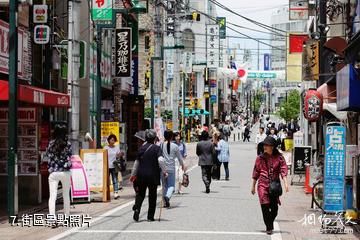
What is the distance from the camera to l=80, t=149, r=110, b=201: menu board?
17.3m

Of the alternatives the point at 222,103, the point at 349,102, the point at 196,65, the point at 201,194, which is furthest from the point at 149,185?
the point at 222,103

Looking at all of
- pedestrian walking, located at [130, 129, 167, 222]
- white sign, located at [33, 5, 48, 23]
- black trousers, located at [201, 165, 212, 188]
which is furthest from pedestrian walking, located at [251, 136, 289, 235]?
white sign, located at [33, 5, 48, 23]

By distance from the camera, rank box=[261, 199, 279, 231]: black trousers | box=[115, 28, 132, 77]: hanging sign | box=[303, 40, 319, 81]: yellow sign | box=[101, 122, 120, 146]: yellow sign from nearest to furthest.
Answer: box=[261, 199, 279, 231]: black trousers → box=[303, 40, 319, 81]: yellow sign → box=[101, 122, 120, 146]: yellow sign → box=[115, 28, 132, 77]: hanging sign

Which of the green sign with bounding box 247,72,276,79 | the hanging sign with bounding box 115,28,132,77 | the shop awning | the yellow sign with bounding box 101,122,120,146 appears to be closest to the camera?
the shop awning

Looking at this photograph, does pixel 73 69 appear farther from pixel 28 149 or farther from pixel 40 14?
pixel 40 14

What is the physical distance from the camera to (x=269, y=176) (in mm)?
11539

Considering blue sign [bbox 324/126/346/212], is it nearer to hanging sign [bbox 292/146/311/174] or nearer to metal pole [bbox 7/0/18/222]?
metal pole [bbox 7/0/18/222]

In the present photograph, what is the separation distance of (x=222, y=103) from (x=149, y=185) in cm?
10781

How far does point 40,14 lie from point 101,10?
A: 328 cm

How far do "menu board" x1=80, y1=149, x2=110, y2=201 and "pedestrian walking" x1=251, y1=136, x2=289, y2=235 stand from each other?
6487mm

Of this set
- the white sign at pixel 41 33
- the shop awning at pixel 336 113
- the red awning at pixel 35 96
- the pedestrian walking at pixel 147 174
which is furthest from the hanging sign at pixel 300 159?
the pedestrian walking at pixel 147 174

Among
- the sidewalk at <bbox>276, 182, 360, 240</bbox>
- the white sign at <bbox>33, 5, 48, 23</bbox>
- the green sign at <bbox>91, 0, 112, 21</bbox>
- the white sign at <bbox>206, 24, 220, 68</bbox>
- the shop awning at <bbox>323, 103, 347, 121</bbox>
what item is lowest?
the sidewalk at <bbox>276, 182, 360, 240</bbox>

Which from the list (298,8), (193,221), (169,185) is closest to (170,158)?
(169,185)

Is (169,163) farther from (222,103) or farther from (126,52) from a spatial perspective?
(222,103)
